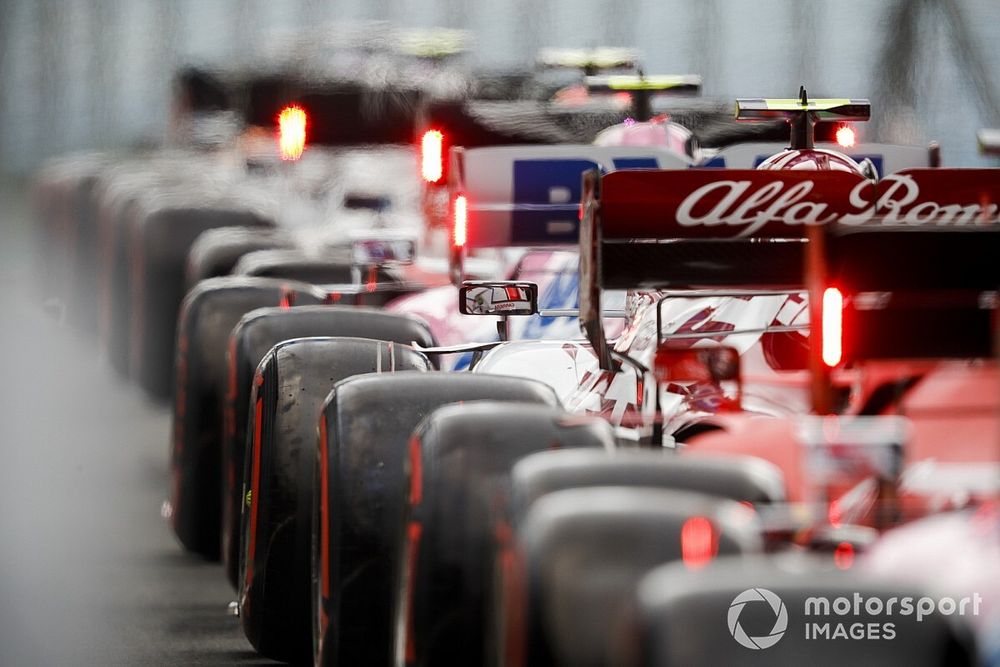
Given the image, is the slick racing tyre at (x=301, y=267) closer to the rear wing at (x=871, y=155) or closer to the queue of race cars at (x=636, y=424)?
the queue of race cars at (x=636, y=424)

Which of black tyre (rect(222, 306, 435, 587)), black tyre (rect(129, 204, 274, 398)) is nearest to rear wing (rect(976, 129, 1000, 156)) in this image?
black tyre (rect(222, 306, 435, 587))

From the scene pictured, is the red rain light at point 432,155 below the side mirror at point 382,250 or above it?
above

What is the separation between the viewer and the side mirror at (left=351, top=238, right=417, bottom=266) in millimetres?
→ 6906

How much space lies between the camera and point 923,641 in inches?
86.1

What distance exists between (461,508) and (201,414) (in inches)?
116

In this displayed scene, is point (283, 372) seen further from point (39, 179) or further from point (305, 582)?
point (39, 179)

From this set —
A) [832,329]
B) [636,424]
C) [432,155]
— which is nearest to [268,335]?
[636,424]

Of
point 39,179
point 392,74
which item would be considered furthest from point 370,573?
point 39,179

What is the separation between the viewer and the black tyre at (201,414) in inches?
237

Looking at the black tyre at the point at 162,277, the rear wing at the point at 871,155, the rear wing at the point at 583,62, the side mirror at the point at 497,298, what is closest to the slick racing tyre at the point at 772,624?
the side mirror at the point at 497,298

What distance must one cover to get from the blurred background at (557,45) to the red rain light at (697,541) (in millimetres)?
9287

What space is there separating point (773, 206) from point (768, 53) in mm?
9941

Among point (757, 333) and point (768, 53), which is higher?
point (768, 53)

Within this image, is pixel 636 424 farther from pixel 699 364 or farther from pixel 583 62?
pixel 583 62
